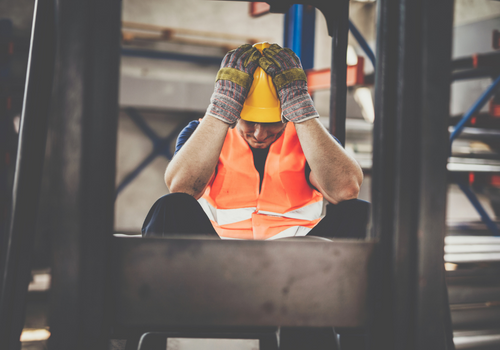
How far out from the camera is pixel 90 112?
726mm

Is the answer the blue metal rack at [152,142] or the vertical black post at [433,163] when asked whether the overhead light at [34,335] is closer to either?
the vertical black post at [433,163]

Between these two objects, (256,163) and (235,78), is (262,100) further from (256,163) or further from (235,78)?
(256,163)

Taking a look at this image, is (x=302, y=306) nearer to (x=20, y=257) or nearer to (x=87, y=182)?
(x=87, y=182)

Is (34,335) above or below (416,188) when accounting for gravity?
below

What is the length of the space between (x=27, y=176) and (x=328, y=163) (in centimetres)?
100

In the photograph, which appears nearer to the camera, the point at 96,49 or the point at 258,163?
the point at 96,49

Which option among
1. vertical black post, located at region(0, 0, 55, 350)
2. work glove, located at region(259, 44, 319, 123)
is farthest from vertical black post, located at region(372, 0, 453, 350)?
vertical black post, located at region(0, 0, 55, 350)

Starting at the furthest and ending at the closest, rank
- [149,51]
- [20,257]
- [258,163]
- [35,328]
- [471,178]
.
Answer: [149,51], [471,178], [35,328], [258,163], [20,257]

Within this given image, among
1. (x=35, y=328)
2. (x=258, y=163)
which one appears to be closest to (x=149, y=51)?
(x=35, y=328)

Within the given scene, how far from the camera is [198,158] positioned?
1394mm

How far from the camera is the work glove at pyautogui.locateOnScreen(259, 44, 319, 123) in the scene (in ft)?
3.84

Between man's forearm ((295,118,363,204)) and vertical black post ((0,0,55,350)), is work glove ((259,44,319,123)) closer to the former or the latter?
man's forearm ((295,118,363,204))

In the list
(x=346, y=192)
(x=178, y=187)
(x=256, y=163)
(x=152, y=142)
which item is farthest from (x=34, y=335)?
(x=152, y=142)

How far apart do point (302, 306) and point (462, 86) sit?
706cm
